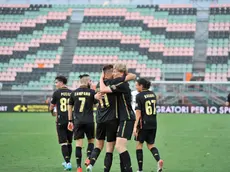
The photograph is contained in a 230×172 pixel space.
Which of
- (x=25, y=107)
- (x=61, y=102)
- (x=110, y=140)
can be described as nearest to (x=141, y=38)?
(x=25, y=107)

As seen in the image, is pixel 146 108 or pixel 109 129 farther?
pixel 146 108

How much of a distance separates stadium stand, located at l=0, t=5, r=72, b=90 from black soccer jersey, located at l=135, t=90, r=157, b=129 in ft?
119

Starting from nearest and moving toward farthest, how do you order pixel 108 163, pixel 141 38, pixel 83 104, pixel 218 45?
pixel 108 163 → pixel 83 104 → pixel 218 45 → pixel 141 38

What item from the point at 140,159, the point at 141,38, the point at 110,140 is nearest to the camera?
the point at 110,140

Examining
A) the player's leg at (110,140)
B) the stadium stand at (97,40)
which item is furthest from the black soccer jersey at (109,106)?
the stadium stand at (97,40)

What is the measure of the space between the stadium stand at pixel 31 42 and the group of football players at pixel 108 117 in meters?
35.4

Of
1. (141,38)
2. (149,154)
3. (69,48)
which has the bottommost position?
(149,154)

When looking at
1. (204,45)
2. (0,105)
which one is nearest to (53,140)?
(0,105)

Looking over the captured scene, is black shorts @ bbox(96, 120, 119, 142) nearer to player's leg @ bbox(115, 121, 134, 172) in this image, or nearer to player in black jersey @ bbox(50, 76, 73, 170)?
player's leg @ bbox(115, 121, 134, 172)

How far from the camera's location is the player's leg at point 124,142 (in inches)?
354

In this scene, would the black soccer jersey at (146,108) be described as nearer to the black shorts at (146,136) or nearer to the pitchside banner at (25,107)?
the black shorts at (146,136)

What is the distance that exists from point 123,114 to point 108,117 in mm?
281

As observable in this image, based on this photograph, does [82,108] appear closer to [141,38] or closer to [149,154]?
[149,154]

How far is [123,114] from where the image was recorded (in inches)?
360
